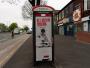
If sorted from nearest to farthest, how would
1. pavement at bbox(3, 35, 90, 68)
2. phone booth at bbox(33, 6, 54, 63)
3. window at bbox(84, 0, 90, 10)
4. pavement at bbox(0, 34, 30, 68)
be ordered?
phone booth at bbox(33, 6, 54, 63) < pavement at bbox(3, 35, 90, 68) < pavement at bbox(0, 34, 30, 68) < window at bbox(84, 0, 90, 10)

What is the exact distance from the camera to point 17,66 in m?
12.7

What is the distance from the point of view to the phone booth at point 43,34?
1252cm

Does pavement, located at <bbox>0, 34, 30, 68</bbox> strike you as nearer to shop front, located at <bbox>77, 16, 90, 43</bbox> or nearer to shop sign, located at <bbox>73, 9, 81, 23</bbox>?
shop front, located at <bbox>77, 16, 90, 43</bbox>

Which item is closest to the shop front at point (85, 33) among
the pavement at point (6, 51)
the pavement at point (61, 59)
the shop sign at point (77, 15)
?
the shop sign at point (77, 15)

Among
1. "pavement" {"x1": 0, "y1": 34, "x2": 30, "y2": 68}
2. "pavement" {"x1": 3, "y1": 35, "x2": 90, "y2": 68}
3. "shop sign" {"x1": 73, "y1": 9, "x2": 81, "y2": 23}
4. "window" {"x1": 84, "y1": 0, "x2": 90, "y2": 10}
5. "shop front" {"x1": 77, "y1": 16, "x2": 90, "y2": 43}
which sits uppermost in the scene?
"window" {"x1": 84, "y1": 0, "x2": 90, "y2": 10}

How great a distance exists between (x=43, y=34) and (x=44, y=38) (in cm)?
19

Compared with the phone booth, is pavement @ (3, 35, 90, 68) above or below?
below

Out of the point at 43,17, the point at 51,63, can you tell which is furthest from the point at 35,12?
the point at 51,63

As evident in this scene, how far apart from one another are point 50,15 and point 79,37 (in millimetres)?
26605

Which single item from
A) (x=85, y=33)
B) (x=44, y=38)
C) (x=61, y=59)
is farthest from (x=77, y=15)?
(x=44, y=38)

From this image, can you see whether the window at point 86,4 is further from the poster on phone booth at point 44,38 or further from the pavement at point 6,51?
the poster on phone booth at point 44,38

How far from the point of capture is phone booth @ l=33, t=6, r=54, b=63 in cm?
1252

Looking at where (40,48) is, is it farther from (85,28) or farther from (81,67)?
(85,28)

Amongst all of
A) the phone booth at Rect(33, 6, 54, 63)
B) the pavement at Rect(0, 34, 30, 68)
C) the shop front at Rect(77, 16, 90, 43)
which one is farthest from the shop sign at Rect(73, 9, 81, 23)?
the phone booth at Rect(33, 6, 54, 63)
